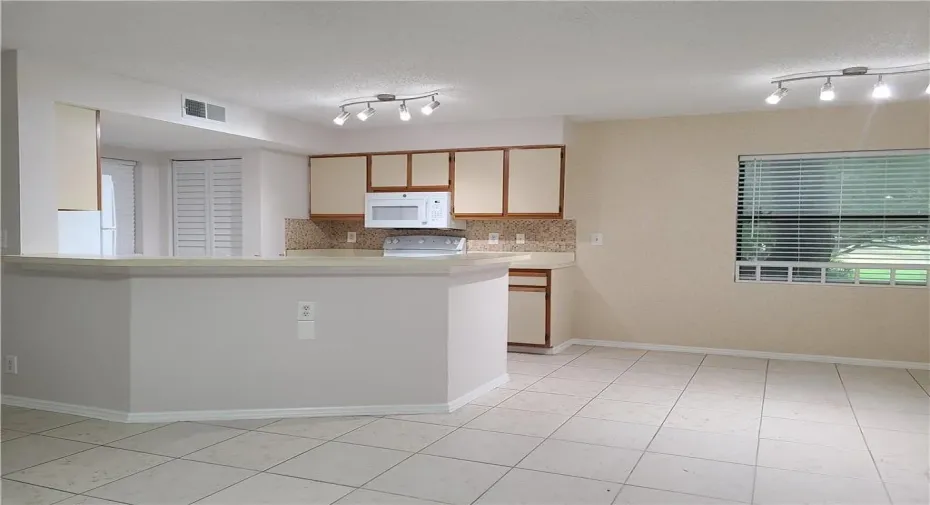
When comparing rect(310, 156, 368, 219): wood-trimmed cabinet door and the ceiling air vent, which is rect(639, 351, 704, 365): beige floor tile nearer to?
rect(310, 156, 368, 219): wood-trimmed cabinet door

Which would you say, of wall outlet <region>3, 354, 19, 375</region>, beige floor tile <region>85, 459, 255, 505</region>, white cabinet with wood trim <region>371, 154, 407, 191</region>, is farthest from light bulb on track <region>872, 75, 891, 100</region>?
wall outlet <region>3, 354, 19, 375</region>

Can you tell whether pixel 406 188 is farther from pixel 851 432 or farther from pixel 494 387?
pixel 851 432

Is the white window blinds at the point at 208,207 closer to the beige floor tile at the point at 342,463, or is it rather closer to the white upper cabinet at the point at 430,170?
the white upper cabinet at the point at 430,170

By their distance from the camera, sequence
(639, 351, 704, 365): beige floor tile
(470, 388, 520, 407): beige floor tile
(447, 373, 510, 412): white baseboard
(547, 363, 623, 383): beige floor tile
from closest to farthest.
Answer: (447, 373, 510, 412): white baseboard < (470, 388, 520, 407): beige floor tile < (547, 363, 623, 383): beige floor tile < (639, 351, 704, 365): beige floor tile

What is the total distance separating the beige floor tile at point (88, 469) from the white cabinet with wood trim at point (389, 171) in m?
3.95

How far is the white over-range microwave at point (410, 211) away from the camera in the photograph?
20.7 feet

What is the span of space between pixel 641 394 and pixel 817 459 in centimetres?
133

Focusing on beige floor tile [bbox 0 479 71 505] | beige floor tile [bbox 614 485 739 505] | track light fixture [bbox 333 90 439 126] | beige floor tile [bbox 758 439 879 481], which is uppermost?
track light fixture [bbox 333 90 439 126]

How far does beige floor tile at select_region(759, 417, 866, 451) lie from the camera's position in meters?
3.35

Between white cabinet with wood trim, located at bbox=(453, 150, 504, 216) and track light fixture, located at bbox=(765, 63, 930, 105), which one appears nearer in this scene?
track light fixture, located at bbox=(765, 63, 930, 105)

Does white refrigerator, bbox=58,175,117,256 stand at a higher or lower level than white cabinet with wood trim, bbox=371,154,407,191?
lower

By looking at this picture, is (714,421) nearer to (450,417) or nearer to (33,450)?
(450,417)

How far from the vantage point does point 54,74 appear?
13.1 feet

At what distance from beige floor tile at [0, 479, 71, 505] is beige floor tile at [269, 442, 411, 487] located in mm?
814
